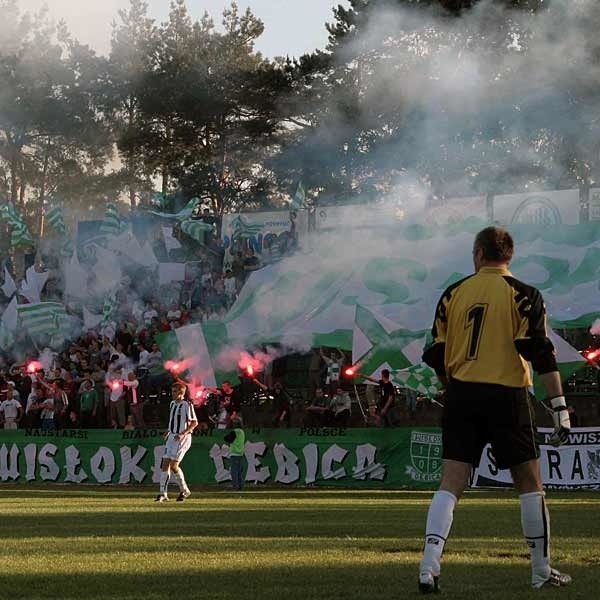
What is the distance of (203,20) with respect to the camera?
67062 millimetres

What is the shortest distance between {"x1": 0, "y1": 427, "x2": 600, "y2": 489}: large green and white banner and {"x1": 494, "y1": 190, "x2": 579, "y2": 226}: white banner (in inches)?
322

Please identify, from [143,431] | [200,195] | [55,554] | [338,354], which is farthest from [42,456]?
[200,195]

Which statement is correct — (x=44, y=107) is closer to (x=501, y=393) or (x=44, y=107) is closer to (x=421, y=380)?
(x=421, y=380)

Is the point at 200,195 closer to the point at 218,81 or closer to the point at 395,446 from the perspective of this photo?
the point at 218,81

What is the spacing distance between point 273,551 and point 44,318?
29107 millimetres

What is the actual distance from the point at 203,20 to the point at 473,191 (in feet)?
98.1

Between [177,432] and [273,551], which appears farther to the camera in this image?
[177,432]

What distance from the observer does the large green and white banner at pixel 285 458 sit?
23984 millimetres

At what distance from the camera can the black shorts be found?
8070 millimetres

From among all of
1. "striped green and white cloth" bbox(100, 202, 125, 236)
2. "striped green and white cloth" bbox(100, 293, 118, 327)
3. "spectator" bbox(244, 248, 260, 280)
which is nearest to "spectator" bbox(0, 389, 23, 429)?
"striped green and white cloth" bbox(100, 293, 118, 327)

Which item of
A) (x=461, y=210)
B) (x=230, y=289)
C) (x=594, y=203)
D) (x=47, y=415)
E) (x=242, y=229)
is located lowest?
(x=47, y=415)

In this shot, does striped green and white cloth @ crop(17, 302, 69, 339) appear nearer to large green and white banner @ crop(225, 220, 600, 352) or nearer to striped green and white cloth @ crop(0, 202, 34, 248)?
striped green and white cloth @ crop(0, 202, 34, 248)

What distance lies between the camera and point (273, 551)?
1084cm

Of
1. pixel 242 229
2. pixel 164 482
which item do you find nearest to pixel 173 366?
pixel 164 482
